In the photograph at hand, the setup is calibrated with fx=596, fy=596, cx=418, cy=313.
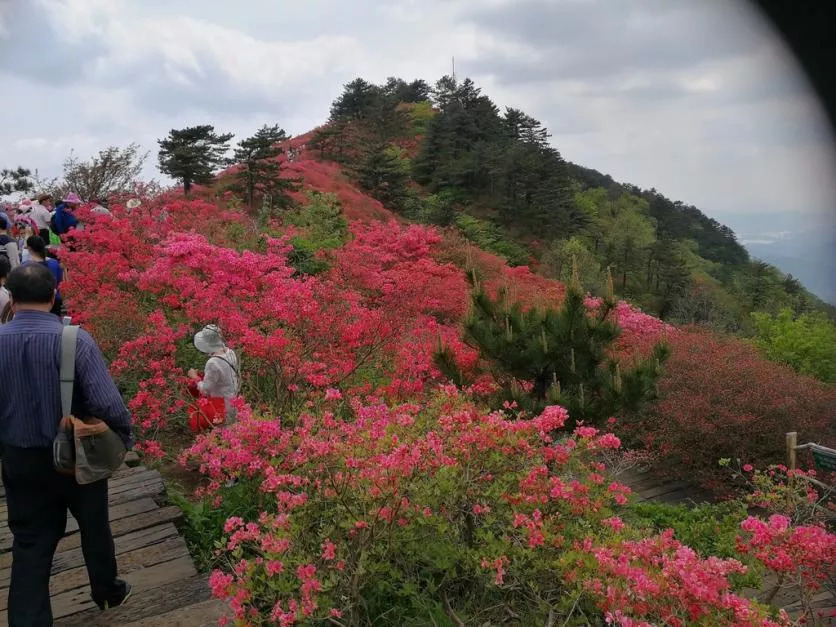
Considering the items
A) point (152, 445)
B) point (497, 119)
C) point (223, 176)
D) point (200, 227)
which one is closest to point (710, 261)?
point (497, 119)

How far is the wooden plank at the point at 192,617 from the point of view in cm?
242

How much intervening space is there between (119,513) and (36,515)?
1103 mm

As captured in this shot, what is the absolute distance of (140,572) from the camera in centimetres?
291

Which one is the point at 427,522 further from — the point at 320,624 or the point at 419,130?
the point at 419,130

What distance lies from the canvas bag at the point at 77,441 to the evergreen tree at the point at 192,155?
13.4 metres

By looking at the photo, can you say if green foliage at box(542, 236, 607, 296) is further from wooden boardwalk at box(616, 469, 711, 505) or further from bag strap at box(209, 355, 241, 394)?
bag strap at box(209, 355, 241, 394)

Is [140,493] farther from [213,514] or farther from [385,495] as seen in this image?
[385,495]

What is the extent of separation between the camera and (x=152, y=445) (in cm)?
433

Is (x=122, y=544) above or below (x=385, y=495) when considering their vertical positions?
below

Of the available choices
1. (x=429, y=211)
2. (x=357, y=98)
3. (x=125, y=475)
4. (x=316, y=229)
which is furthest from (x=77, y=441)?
(x=357, y=98)

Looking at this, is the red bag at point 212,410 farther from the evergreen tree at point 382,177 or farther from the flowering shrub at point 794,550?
the evergreen tree at point 382,177

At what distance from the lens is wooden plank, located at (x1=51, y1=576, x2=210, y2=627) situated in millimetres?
2533

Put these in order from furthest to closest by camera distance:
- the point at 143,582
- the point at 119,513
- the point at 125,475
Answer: the point at 125,475 < the point at 119,513 < the point at 143,582

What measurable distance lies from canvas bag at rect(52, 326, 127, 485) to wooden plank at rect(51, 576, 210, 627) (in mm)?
636
